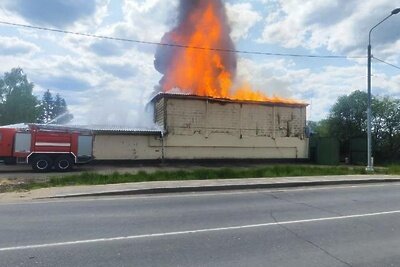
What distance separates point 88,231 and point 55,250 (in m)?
1.34

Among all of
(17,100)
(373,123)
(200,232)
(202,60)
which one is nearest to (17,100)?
(17,100)

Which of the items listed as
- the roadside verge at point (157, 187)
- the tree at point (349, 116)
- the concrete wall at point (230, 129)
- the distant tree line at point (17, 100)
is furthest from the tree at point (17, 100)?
the roadside verge at point (157, 187)

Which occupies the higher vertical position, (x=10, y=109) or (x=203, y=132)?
(x=10, y=109)

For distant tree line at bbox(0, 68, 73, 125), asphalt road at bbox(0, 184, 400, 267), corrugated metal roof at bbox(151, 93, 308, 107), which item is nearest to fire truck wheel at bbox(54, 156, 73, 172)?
corrugated metal roof at bbox(151, 93, 308, 107)

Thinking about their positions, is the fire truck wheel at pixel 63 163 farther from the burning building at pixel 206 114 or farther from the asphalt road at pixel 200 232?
the asphalt road at pixel 200 232

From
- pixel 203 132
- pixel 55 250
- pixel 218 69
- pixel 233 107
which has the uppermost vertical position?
pixel 218 69

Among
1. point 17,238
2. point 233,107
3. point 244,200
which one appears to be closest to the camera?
point 17,238

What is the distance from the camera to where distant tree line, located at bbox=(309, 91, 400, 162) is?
123 feet

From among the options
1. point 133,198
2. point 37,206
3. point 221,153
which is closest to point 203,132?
point 221,153

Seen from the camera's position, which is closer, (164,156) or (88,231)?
(88,231)

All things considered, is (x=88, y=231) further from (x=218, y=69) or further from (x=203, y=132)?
(x=218, y=69)

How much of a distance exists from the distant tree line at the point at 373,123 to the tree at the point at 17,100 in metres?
41.0

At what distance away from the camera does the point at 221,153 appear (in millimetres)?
31688

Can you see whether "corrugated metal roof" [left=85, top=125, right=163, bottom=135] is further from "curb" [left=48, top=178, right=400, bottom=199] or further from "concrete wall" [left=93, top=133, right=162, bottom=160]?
"curb" [left=48, top=178, right=400, bottom=199]
